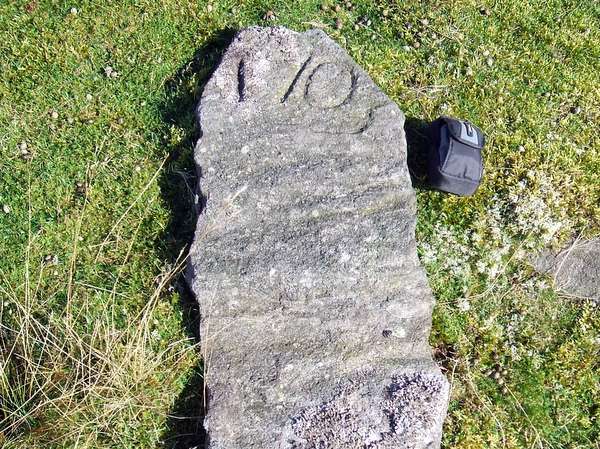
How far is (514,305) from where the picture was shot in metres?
5.23

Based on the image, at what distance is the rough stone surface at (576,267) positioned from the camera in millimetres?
5324

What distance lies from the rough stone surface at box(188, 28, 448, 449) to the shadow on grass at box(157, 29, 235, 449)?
11.6 inches

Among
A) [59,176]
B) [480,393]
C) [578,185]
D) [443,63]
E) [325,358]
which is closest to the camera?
[325,358]

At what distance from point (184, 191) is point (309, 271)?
1.39 metres

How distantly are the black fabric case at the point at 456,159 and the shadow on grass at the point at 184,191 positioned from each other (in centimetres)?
202

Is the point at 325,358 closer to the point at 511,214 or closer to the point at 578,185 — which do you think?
the point at 511,214

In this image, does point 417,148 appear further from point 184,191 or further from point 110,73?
point 110,73

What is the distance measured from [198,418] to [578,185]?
12.7ft

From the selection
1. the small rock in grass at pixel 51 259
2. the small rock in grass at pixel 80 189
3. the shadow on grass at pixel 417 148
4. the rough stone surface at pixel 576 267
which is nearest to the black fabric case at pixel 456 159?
the shadow on grass at pixel 417 148

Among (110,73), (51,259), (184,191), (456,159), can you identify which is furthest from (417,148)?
(51,259)

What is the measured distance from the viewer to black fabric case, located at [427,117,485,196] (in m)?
5.11

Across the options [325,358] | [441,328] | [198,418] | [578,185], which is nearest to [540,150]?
[578,185]

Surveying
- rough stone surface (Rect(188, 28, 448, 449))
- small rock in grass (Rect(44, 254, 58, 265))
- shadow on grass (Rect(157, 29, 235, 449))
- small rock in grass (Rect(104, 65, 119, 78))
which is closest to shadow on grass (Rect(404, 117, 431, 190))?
rough stone surface (Rect(188, 28, 448, 449))

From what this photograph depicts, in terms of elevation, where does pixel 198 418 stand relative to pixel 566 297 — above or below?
below
